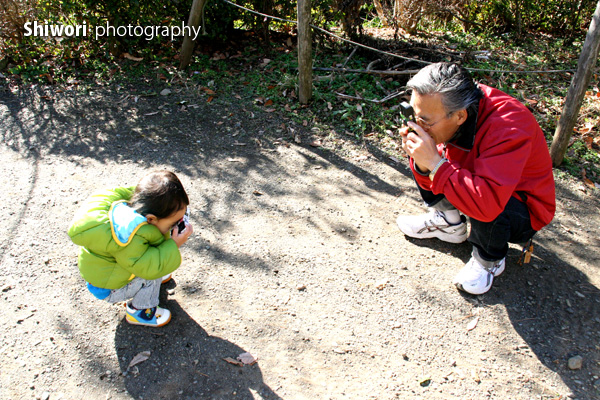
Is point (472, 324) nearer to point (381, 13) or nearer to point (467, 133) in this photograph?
point (467, 133)

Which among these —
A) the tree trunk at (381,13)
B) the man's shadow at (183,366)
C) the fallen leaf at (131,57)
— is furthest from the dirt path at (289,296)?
the tree trunk at (381,13)

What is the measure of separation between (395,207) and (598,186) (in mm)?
1819

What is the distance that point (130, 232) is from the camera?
2.01m

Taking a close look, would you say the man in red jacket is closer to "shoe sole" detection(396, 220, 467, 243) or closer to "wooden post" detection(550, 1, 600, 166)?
"shoe sole" detection(396, 220, 467, 243)

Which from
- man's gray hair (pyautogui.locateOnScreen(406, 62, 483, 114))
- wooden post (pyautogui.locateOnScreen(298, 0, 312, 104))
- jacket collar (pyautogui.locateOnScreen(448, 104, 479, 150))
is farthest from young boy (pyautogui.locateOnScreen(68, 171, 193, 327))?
wooden post (pyautogui.locateOnScreen(298, 0, 312, 104))

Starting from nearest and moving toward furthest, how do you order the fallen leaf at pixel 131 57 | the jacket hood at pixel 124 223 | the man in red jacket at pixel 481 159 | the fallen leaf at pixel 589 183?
1. the jacket hood at pixel 124 223
2. the man in red jacket at pixel 481 159
3. the fallen leaf at pixel 589 183
4. the fallen leaf at pixel 131 57

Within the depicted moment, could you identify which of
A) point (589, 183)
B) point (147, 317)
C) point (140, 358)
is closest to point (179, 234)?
point (147, 317)

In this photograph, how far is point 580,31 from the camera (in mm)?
5793

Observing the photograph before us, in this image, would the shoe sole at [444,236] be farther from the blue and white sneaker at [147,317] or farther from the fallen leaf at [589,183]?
the blue and white sneaker at [147,317]

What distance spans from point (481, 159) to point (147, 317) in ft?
6.62

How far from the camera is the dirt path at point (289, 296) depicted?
7.21 ft

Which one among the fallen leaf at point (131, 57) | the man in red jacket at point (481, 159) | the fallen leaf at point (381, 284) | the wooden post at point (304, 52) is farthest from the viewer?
the fallen leaf at point (131, 57)

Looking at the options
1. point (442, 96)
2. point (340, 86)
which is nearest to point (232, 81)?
point (340, 86)

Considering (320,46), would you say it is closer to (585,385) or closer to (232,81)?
(232,81)
